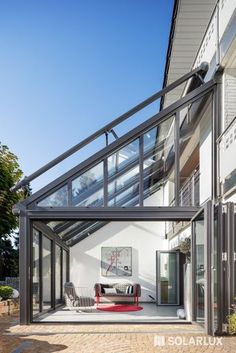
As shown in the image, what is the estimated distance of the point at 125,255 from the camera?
21.2 metres

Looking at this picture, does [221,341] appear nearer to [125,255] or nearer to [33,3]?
[33,3]

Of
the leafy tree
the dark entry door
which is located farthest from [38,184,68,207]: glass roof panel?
the leafy tree

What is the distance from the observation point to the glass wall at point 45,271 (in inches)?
518

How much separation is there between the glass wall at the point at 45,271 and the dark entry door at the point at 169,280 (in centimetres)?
368

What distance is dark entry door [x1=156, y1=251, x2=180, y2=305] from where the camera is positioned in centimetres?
1897

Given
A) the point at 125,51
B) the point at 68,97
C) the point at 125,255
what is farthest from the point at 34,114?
→ the point at 125,255

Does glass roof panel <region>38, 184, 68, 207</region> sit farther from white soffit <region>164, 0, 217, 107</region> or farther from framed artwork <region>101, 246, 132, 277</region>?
framed artwork <region>101, 246, 132, 277</region>

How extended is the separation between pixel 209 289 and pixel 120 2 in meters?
7.26

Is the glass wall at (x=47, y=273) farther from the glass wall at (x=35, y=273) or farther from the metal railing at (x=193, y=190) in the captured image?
the metal railing at (x=193, y=190)

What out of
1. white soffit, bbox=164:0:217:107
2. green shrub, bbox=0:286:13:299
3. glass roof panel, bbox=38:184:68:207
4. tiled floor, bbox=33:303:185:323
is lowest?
tiled floor, bbox=33:303:185:323

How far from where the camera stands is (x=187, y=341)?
9.27 meters

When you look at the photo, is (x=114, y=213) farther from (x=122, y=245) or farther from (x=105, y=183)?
(x=122, y=245)

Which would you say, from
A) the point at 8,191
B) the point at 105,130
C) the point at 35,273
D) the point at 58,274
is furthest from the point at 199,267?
the point at 8,191

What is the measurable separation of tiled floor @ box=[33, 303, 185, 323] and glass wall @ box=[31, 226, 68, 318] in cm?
38
